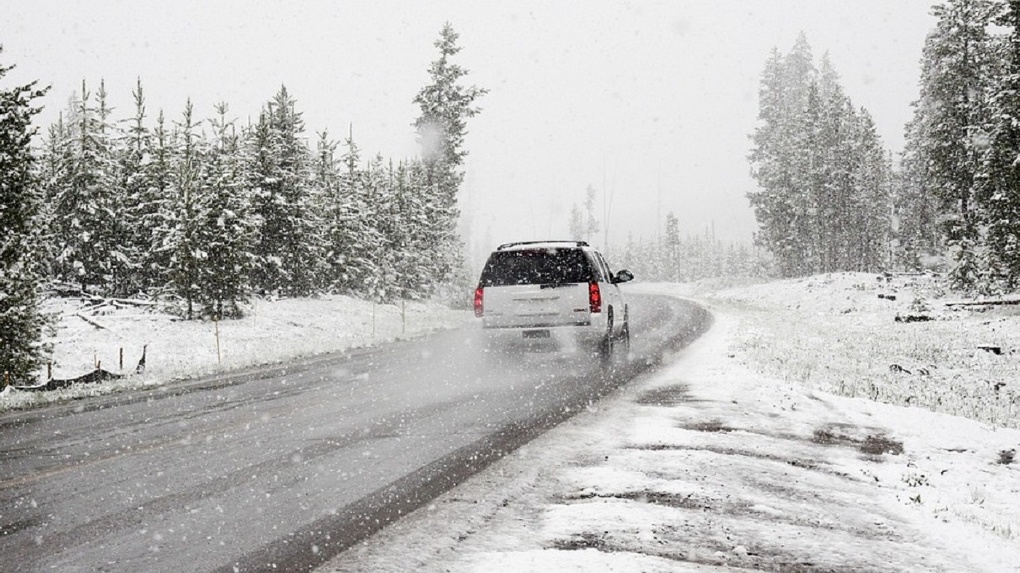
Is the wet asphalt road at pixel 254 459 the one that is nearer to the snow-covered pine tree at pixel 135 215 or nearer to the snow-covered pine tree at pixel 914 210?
the snow-covered pine tree at pixel 135 215

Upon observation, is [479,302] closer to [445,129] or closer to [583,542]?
[583,542]

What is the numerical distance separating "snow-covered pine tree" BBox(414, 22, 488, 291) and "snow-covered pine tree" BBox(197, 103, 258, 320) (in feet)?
60.8

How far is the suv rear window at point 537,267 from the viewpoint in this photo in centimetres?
1198

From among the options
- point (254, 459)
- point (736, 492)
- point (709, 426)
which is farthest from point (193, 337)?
point (736, 492)

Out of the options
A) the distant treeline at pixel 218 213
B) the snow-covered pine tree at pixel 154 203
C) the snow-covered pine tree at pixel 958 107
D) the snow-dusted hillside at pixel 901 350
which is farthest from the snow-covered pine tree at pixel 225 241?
the snow-covered pine tree at pixel 958 107

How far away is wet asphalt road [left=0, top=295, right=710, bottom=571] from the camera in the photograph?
393 centimetres

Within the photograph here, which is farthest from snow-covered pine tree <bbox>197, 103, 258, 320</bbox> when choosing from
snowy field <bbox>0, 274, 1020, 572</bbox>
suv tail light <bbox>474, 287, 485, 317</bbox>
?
suv tail light <bbox>474, 287, 485, 317</bbox>

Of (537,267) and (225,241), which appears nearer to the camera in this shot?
(537,267)

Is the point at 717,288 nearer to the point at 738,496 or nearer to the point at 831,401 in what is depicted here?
the point at 831,401

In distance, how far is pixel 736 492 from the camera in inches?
181

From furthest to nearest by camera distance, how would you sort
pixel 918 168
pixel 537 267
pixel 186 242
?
1. pixel 918 168
2. pixel 186 242
3. pixel 537 267

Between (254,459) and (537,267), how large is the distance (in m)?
7.08

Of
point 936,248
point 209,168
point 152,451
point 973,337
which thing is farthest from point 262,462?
point 936,248

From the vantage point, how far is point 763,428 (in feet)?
22.6
